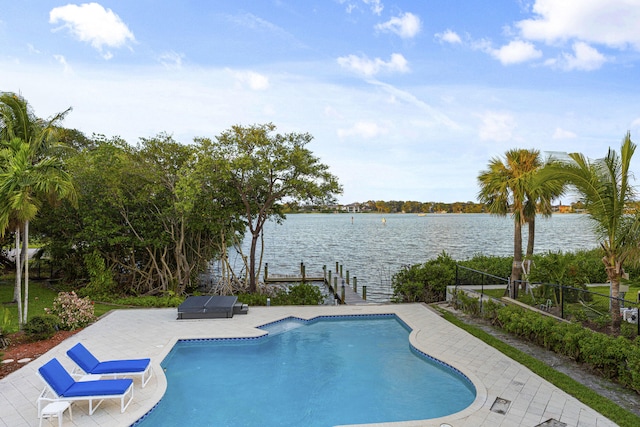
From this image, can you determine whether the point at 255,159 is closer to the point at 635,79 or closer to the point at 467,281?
the point at 467,281

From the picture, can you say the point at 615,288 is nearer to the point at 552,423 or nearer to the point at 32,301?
the point at 552,423

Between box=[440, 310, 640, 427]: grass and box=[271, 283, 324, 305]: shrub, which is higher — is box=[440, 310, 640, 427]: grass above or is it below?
above

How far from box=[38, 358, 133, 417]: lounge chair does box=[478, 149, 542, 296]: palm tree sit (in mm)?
11291

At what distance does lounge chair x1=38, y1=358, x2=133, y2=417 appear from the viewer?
594cm

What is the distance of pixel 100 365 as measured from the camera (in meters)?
7.19

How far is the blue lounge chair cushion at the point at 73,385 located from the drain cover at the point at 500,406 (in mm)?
5959

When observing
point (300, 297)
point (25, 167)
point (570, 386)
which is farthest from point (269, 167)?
point (570, 386)

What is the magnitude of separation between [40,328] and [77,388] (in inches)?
188

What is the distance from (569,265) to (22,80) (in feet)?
68.7

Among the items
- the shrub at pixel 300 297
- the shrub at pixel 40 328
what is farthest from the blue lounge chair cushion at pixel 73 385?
the shrub at pixel 300 297

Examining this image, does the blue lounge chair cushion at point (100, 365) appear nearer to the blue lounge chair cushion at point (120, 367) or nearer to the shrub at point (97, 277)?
the blue lounge chair cushion at point (120, 367)

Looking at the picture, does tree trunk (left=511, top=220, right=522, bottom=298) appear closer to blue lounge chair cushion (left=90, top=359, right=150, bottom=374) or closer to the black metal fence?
the black metal fence

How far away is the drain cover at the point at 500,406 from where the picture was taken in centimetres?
626

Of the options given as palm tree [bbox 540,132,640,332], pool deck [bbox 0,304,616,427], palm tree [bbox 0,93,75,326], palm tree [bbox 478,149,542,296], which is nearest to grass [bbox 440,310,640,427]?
pool deck [bbox 0,304,616,427]
